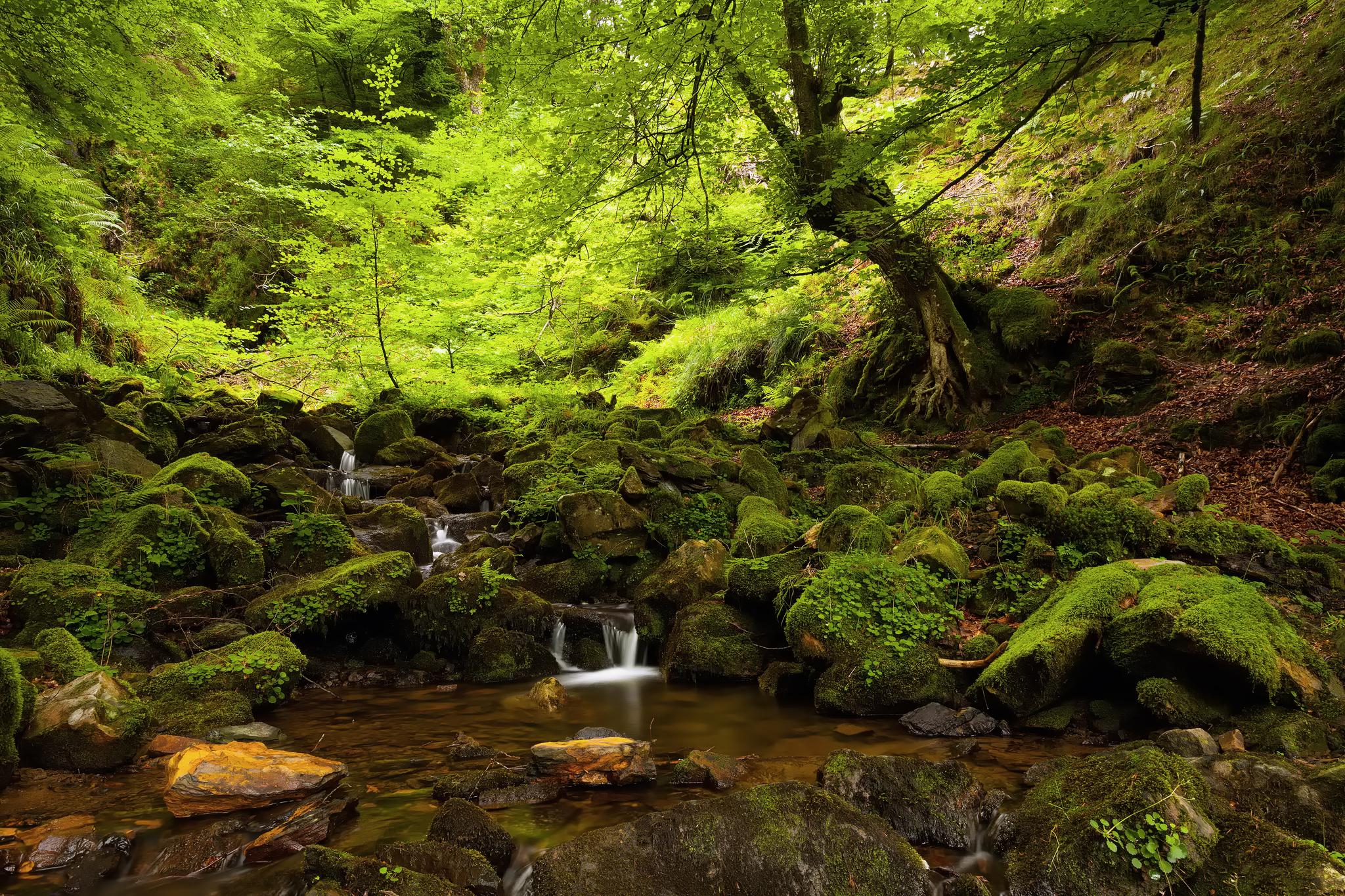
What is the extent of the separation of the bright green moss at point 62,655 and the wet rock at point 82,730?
12.5 inches

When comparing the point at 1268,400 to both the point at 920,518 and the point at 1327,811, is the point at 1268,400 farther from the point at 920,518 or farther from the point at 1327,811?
the point at 1327,811

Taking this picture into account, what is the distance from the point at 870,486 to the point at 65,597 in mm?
7798

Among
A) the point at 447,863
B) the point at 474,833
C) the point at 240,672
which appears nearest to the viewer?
the point at 447,863

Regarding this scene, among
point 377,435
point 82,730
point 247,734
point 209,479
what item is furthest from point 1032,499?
point 377,435

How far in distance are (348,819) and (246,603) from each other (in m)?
3.67

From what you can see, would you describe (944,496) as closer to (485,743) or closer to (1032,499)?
(1032,499)

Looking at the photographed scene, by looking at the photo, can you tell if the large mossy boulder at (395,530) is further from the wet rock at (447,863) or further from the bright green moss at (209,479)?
the wet rock at (447,863)

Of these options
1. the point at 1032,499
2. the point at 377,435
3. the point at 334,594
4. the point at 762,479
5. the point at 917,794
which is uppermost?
the point at 377,435

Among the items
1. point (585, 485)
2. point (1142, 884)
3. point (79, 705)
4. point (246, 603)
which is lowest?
point (1142, 884)

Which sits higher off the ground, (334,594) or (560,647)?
(334,594)

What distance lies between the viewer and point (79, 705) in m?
3.95

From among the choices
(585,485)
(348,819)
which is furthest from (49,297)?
(348,819)

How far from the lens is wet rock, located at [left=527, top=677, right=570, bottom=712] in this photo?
5445 millimetres

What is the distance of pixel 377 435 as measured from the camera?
1160 centimetres
